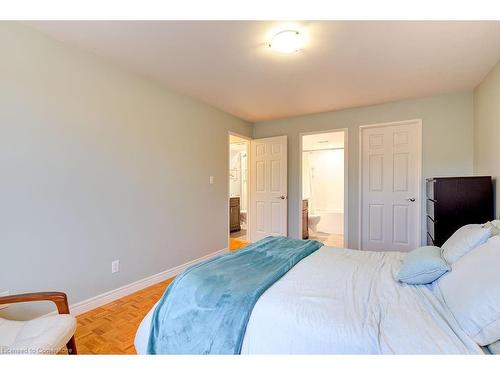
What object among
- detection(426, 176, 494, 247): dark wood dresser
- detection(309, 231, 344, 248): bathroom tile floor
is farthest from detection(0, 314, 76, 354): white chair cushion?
detection(309, 231, 344, 248): bathroom tile floor

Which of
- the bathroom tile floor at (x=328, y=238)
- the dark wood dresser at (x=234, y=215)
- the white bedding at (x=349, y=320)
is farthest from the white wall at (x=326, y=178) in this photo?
the white bedding at (x=349, y=320)

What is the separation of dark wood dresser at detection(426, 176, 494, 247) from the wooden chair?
3.28 m

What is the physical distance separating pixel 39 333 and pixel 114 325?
2.76ft

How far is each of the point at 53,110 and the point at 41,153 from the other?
1.20 ft

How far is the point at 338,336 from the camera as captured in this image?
1.05 metres

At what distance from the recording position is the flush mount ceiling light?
1.97m

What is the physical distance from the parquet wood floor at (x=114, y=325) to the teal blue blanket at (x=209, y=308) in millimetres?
579

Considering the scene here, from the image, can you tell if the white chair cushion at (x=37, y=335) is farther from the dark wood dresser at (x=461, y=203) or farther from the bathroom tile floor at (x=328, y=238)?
the bathroom tile floor at (x=328, y=238)

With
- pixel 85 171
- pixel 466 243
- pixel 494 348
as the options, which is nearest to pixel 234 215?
pixel 85 171

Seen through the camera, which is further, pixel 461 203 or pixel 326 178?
pixel 326 178

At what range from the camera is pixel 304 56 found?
234cm

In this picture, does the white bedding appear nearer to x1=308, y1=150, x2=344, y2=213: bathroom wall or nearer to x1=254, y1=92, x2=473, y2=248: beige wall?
x1=254, y1=92, x2=473, y2=248: beige wall

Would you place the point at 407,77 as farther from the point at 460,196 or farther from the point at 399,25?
the point at 460,196

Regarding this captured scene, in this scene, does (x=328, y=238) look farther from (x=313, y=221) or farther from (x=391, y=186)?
(x=391, y=186)
